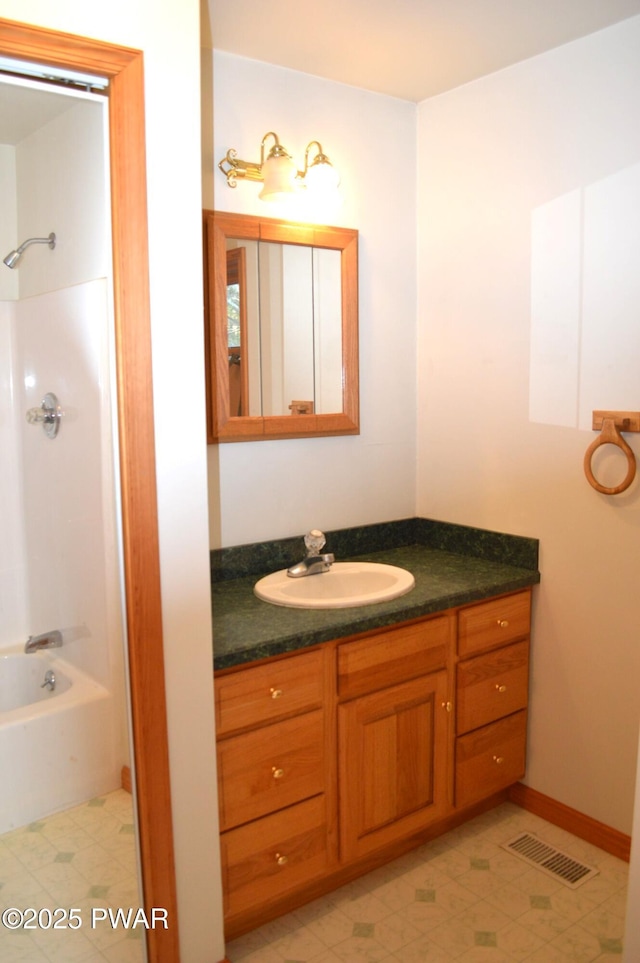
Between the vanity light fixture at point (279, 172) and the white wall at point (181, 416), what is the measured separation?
1.91ft

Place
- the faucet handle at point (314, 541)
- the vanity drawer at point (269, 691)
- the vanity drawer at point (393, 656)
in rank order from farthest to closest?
the faucet handle at point (314, 541) < the vanity drawer at point (393, 656) < the vanity drawer at point (269, 691)

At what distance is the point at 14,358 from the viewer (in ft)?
4.63

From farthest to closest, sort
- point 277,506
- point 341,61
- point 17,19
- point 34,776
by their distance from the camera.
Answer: point 277,506
point 341,61
point 34,776
point 17,19

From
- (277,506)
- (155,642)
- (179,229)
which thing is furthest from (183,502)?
(277,506)

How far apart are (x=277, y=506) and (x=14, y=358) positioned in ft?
3.66

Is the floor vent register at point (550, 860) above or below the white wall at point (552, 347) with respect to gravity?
below

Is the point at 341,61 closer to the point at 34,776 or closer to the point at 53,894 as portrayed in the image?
the point at 34,776

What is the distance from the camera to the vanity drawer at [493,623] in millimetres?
2246

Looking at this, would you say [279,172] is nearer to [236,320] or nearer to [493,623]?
[236,320]

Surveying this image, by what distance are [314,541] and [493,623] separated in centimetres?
60

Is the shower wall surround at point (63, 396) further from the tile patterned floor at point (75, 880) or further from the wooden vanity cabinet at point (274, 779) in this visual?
the wooden vanity cabinet at point (274, 779)

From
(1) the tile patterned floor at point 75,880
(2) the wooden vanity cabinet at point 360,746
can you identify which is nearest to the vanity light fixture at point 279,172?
(2) the wooden vanity cabinet at point 360,746

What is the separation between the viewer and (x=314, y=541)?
7.59ft

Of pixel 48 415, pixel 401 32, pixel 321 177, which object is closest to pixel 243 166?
pixel 321 177
